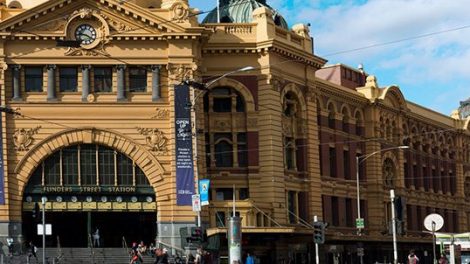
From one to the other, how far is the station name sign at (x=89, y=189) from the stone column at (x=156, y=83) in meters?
6.04

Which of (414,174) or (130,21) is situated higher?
(130,21)

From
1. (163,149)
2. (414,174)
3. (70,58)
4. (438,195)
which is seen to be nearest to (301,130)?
(163,149)

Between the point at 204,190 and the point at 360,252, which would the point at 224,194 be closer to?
the point at 360,252

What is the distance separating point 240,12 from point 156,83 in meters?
17.2

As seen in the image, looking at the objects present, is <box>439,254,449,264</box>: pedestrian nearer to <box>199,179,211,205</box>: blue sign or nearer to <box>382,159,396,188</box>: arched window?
<box>199,179,211,205</box>: blue sign

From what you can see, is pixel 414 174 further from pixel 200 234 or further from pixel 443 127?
pixel 200 234

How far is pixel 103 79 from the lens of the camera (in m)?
66.8

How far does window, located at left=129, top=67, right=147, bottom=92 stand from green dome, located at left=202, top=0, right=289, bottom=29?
15638 mm

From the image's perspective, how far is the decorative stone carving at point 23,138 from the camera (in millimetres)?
65062

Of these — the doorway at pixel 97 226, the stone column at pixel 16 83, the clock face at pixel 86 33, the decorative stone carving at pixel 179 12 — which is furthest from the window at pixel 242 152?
the stone column at pixel 16 83

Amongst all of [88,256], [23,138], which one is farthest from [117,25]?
[88,256]

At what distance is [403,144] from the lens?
93.3m

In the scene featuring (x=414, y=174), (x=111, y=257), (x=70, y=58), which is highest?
(x=70, y=58)

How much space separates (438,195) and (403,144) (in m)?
10.9
